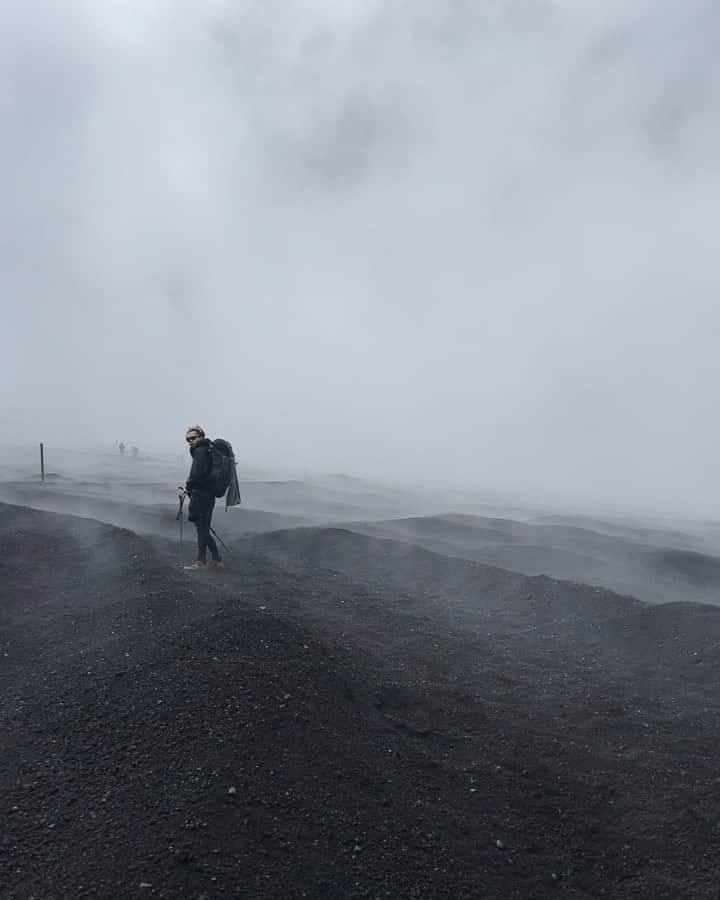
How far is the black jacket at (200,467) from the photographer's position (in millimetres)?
9195

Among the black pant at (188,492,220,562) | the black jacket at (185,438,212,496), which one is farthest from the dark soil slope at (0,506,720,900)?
the black jacket at (185,438,212,496)

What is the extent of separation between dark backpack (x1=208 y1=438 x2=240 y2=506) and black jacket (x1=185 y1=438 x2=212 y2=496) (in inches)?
2.1

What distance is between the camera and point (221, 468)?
30.6 feet

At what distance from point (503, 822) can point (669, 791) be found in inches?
55.0

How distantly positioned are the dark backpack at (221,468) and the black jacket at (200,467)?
0.17 ft

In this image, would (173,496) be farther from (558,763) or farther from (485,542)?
→ (558,763)

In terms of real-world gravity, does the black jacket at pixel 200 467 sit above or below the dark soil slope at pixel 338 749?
above

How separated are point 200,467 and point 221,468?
27 centimetres

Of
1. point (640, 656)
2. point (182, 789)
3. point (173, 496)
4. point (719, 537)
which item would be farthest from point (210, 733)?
point (719, 537)

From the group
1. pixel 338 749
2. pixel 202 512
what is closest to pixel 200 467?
pixel 202 512

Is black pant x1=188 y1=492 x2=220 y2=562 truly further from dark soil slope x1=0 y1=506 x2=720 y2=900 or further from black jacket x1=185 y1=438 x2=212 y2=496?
dark soil slope x1=0 y1=506 x2=720 y2=900

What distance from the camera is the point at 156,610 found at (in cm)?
746

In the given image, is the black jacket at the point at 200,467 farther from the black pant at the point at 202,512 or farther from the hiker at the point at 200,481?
the black pant at the point at 202,512

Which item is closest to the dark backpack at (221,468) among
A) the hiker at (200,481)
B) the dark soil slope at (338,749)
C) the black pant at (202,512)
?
the hiker at (200,481)
